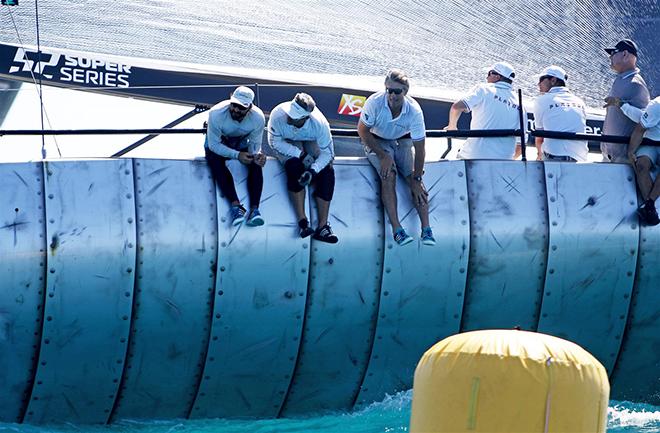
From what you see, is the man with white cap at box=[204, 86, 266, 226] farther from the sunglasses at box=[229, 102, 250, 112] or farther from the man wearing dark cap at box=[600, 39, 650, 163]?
the man wearing dark cap at box=[600, 39, 650, 163]

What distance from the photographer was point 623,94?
9469 mm

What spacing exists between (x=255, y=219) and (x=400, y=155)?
1.09 metres

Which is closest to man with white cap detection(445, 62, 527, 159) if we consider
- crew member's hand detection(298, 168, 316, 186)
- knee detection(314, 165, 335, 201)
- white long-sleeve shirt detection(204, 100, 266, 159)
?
knee detection(314, 165, 335, 201)

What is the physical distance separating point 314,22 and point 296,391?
→ 3717mm

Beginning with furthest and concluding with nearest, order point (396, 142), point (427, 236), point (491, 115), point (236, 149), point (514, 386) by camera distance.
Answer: point (491, 115)
point (396, 142)
point (427, 236)
point (236, 149)
point (514, 386)

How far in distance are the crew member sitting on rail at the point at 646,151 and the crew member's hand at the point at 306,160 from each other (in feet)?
7.37

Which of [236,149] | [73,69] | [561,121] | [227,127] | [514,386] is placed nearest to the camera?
[514,386]

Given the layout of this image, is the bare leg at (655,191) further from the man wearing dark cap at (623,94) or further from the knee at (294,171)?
the knee at (294,171)

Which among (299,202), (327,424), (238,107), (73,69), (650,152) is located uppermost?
(73,69)

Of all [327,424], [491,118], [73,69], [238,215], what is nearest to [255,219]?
[238,215]

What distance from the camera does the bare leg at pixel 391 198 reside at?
8773 millimetres

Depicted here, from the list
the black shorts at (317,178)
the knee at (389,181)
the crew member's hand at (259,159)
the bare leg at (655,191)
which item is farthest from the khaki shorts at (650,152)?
the crew member's hand at (259,159)

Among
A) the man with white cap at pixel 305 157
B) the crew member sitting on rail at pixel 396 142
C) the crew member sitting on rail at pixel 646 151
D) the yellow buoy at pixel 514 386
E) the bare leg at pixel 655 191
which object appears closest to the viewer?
the yellow buoy at pixel 514 386

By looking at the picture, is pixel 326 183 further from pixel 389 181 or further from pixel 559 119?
pixel 559 119
